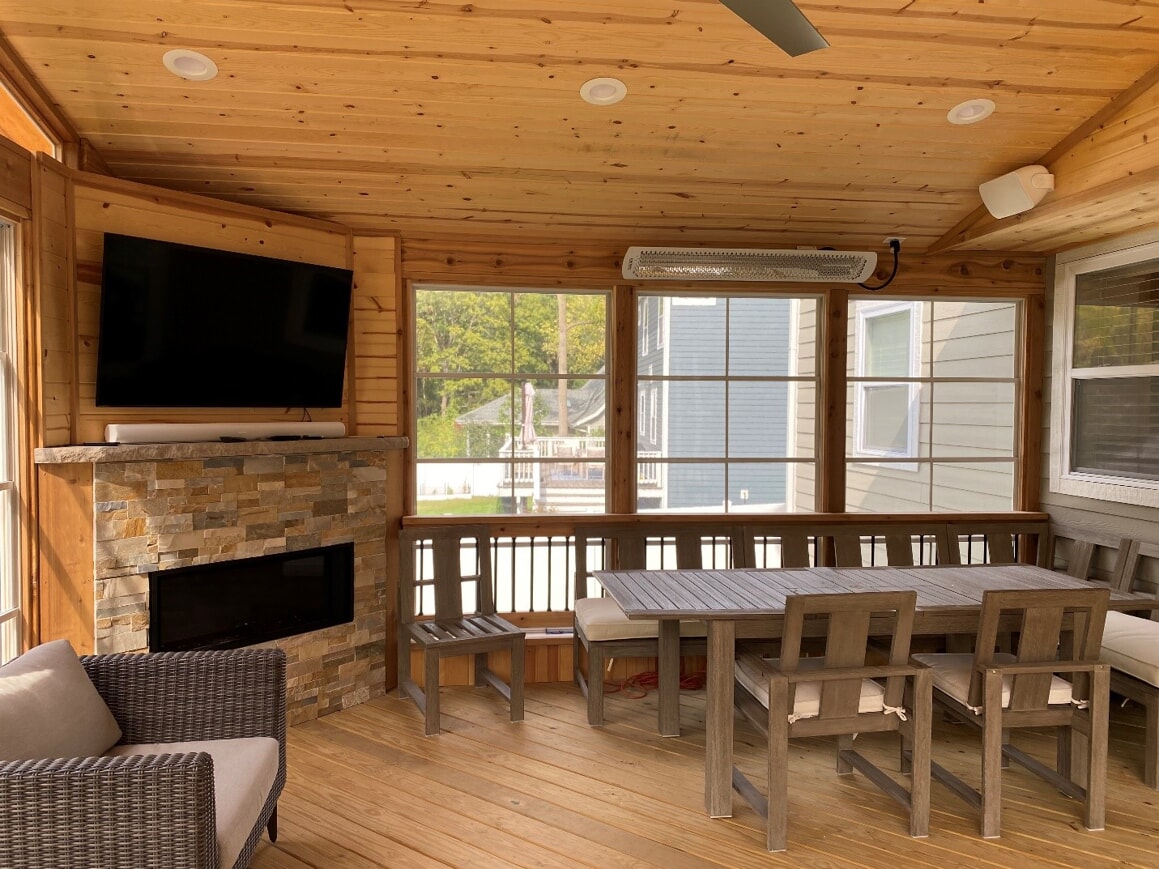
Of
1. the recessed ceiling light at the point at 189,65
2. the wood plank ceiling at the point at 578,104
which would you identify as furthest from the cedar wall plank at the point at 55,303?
the recessed ceiling light at the point at 189,65

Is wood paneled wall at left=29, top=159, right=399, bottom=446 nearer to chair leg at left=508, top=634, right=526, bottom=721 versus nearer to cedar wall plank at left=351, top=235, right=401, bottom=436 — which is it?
cedar wall plank at left=351, top=235, right=401, bottom=436

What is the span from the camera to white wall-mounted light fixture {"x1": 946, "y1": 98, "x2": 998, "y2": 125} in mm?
3289

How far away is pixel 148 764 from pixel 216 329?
2106 mm

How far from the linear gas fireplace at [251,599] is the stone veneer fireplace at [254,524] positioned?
0.05 meters

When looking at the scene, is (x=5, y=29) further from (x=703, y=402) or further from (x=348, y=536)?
(x=703, y=402)

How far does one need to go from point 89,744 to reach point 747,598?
2220 mm

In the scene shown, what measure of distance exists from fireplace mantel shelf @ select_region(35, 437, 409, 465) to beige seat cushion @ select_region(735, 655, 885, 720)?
2055 mm

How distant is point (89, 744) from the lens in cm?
221

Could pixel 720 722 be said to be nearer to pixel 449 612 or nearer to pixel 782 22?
pixel 449 612

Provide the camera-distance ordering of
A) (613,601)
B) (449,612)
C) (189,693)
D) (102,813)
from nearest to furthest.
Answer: (102,813) < (189,693) < (613,601) < (449,612)

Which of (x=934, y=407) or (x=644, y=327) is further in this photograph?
(x=934, y=407)

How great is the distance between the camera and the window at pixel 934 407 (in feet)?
15.4

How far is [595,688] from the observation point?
374 cm

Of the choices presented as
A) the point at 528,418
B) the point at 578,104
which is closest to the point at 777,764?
the point at 528,418
